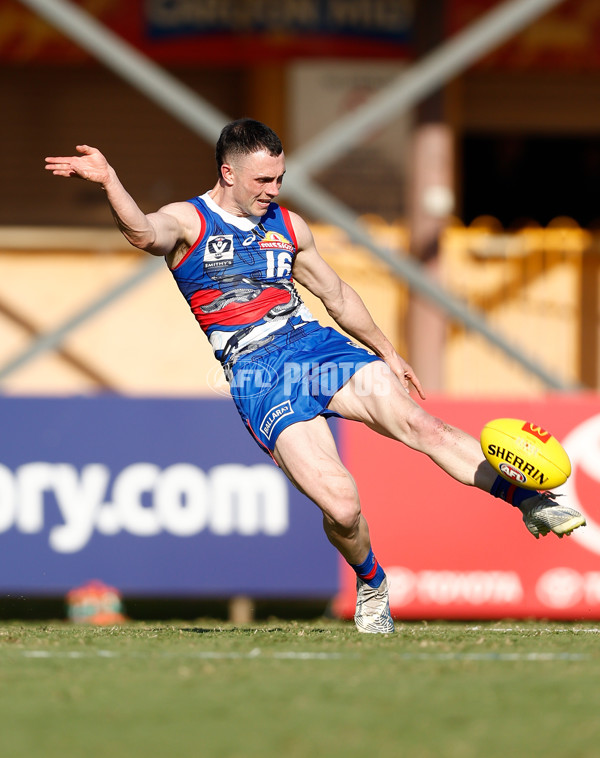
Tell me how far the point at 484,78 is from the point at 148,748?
1126 cm

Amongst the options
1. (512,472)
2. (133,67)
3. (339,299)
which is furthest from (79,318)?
(512,472)

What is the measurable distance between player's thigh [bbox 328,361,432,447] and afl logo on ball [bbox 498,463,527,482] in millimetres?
394

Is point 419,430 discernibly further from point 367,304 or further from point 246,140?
point 367,304

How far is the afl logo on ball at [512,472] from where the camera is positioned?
560 cm

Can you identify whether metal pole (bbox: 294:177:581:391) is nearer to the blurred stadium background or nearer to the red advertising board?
the blurred stadium background

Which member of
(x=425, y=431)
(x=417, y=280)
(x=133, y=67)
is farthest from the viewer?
(x=417, y=280)

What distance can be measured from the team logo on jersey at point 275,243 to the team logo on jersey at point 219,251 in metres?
0.16

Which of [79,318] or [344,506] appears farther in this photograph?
[79,318]

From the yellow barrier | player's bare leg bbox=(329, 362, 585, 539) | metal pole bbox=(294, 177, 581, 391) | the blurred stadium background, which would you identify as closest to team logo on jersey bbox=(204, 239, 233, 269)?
player's bare leg bbox=(329, 362, 585, 539)

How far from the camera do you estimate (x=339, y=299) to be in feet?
21.3

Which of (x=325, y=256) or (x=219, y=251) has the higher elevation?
(x=325, y=256)

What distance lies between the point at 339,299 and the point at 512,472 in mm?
1380

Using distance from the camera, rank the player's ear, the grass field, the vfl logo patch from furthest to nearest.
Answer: the player's ear, the vfl logo patch, the grass field

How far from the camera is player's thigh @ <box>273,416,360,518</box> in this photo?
5.83 meters
